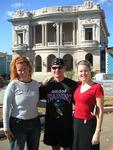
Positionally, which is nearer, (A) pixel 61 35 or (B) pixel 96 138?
(B) pixel 96 138

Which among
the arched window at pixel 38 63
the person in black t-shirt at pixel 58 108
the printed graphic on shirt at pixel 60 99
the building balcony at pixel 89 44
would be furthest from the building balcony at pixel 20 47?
the printed graphic on shirt at pixel 60 99

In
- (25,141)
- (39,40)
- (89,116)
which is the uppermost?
(39,40)

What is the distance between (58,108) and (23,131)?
21.3 inches

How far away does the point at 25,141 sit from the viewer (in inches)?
210

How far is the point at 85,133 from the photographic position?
5.11 meters

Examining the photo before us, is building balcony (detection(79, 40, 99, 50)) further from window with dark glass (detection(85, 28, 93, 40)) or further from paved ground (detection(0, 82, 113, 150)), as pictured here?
paved ground (detection(0, 82, 113, 150))

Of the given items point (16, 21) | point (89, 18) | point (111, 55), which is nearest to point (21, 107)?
point (111, 55)

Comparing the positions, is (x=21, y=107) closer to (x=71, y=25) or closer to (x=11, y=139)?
(x=11, y=139)

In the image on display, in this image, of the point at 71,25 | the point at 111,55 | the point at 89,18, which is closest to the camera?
the point at 111,55

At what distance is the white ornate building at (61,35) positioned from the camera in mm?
62375

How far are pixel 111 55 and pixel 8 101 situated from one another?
4789 centimetres

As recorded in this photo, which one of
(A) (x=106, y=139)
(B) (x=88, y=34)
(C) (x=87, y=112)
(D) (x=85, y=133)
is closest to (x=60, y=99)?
(C) (x=87, y=112)

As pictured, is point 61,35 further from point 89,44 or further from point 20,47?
point 20,47

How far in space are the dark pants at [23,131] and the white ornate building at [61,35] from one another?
2137 inches
